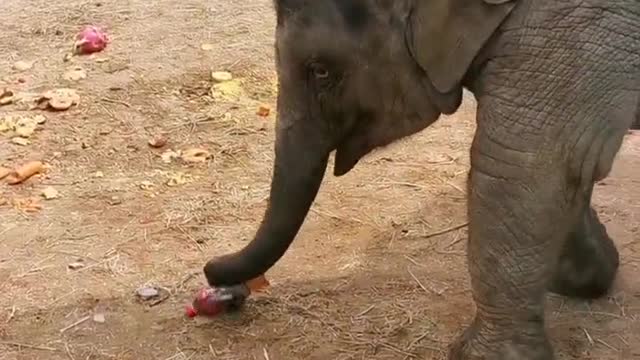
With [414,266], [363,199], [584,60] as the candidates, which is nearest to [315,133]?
[584,60]

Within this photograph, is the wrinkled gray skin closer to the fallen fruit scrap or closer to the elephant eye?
the elephant eye

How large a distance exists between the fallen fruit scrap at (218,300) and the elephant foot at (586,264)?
82 centimetres

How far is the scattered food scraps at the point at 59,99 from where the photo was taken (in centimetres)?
462

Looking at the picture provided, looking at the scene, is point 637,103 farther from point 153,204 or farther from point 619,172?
point 153,204

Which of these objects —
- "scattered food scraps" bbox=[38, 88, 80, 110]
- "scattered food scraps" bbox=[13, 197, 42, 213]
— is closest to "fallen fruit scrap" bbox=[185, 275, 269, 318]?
"scattered food scraps" bbox=[13, 197, 42, 213]

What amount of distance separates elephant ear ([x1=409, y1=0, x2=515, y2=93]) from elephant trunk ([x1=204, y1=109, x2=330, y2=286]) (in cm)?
34

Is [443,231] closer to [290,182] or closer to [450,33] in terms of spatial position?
[290,182]

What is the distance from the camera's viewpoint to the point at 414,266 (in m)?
3.58

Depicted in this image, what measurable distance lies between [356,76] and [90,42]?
8.61 ft

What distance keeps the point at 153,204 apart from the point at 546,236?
67.3 inches

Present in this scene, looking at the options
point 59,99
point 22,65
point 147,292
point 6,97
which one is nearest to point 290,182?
point 147,292

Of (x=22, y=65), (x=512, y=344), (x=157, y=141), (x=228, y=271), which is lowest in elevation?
(x=22, y=65)

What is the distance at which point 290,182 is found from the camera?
285 centimetres

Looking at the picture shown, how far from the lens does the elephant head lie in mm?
2535
